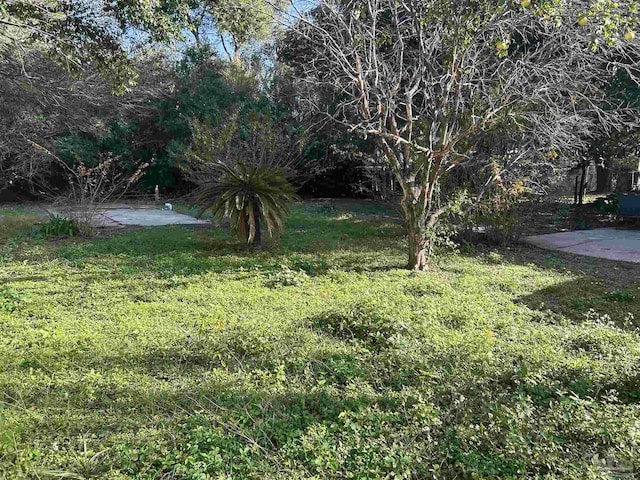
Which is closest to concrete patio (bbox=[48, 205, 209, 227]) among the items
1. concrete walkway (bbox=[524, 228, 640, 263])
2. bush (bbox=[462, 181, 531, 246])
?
bush (bbox=[462, 181, 531, 246])

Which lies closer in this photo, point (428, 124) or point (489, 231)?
point (428, 124)

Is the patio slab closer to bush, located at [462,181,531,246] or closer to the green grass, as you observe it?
the green grass

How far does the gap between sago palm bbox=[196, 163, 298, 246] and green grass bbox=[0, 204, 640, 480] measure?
1225mm

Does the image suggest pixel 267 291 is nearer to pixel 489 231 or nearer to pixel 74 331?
pixel 74 331

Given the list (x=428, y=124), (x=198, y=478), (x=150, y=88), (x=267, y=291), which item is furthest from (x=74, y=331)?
(x=150, y=88)

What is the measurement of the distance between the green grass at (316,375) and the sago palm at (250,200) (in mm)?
1225

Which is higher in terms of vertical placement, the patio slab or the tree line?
the tree line

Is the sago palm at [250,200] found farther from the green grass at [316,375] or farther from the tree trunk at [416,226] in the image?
the tree trunk at [416,226]

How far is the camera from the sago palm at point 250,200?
634 centimetres

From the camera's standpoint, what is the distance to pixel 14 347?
315cm

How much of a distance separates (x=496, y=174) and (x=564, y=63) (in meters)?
1.46

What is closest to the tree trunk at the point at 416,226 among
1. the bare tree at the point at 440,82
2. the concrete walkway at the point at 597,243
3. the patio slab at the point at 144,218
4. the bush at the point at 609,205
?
the bare tree at the point at 440,82

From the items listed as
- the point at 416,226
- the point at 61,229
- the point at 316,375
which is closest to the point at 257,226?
the point at 416,226

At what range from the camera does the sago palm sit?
6344 millimetres
